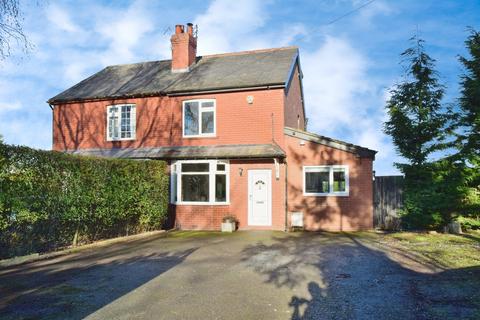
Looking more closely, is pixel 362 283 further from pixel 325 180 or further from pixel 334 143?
pixel 334 143

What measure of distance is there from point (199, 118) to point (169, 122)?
1547mm

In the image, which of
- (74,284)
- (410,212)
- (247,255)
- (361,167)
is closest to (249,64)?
(361,167)

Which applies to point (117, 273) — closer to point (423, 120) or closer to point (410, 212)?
point (410, 212)

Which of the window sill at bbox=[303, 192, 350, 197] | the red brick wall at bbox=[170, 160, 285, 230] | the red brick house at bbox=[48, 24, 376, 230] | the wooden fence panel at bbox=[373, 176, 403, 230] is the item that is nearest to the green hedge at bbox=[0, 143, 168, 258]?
the red brick wall at bbox=[170, 160, 285, 230]

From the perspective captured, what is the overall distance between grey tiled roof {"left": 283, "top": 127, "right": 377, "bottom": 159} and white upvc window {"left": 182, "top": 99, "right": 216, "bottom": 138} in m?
3.52

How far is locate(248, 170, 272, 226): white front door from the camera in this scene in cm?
1666

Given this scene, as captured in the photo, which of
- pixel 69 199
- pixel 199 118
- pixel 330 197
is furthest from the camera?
pixel 199 118

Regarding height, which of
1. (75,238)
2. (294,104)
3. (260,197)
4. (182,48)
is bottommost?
(75,238)

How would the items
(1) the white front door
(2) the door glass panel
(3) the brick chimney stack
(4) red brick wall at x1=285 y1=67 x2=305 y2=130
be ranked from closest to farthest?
(1) the white front door, (2) the door glass panel, (4) red brick wall at x1=285 y1=67 x2=305 y2=130, (3) the brick chimney stack

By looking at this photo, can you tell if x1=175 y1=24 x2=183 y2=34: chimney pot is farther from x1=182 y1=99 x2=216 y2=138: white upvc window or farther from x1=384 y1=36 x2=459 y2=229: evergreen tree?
x1=384 y1=36 x2=459 y2=229: evergreen tree

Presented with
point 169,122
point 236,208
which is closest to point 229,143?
point 236,208

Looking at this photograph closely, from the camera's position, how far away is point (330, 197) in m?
16.2

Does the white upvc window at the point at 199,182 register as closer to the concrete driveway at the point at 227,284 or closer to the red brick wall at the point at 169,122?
the red brick wall at the point at 169,122

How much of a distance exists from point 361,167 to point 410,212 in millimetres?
2708
